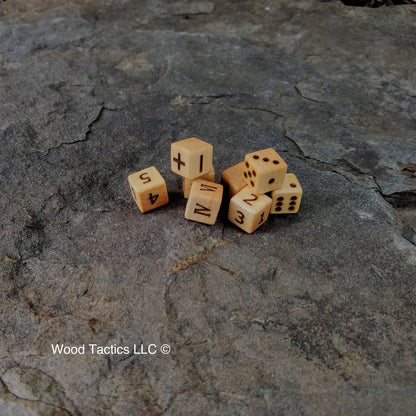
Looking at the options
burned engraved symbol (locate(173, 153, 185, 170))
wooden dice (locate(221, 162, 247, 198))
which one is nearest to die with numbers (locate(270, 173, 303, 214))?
wooden dice (locate(221, 162, 247, 198))

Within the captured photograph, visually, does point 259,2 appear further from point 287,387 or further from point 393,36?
point 287,387

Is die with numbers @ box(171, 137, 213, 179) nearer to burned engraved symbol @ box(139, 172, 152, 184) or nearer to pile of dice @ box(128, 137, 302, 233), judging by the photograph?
pile of dice @ box(128, 137, 302, 233)

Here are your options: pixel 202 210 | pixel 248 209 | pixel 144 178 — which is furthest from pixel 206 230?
pixel 144 178

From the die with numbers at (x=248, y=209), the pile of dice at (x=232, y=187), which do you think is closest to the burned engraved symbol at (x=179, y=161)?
the pile of dice at (x=232, y=187)

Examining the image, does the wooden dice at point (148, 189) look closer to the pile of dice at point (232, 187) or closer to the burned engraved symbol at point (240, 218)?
the pile of dice at point (232, 187)

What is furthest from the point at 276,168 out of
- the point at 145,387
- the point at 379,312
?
the point at 145,387
